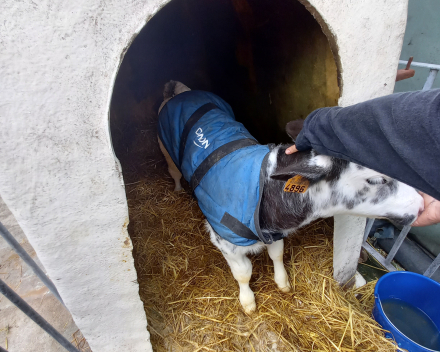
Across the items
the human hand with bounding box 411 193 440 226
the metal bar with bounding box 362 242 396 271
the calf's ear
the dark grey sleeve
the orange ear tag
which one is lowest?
the metal bar with bounding box 362 242 396 271

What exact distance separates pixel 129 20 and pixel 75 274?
1.46 metres

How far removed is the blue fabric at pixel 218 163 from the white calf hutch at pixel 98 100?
0.70m

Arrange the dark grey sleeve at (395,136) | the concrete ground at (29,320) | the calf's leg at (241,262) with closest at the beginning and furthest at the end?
the dark grey sleeve at (395,136) < the calf's leg at (241,262) < the concrete ground at (29,320)

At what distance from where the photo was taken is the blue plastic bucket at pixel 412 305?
2342mm

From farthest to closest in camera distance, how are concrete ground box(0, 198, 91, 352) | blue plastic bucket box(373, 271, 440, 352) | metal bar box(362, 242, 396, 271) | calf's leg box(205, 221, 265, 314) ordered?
1. metal bar box(362, 242, 396, 271)
2. concrete ground box(0, 198, 91, 352)
3. blue plastic bucket box(373, 271, 440, 352)
4. calf's leg box(205, 221, 265, 314)

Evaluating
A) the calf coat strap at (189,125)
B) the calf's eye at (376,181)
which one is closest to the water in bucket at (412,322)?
the calf's eye at (376,181)

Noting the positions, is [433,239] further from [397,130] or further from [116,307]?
[116,307]

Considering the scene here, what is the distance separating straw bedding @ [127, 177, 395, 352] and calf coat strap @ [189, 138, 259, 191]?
1070mm

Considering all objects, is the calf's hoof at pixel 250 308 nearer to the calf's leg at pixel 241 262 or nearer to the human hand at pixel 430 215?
the calf's leg at pixel 241 262

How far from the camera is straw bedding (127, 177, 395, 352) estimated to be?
2162mm

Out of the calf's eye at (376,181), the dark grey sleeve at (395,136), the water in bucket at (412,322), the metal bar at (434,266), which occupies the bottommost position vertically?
the water in bucket at (412,322)

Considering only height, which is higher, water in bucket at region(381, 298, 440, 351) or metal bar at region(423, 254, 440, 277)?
metal bar at region(423, 254, 440, 277)

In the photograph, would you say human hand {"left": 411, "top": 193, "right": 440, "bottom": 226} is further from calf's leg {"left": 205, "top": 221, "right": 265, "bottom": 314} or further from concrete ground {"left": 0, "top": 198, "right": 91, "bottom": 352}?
concrete ground {"left": 0, "top": 198, "right": 91, "bottom": 352}

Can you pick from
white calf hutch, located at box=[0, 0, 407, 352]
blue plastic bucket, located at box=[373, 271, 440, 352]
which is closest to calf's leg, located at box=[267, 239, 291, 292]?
white calf hutch, located at box=[0, 0, 407, 352]
